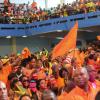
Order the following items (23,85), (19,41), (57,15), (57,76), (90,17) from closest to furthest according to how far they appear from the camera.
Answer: (23,85) < (57,76) < (90,17) < (57,15) < (19,41)

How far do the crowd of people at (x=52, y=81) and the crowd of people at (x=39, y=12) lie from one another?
13628 mm

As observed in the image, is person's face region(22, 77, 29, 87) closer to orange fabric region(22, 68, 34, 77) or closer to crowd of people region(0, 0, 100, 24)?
orange fabric region(22, 68, 34, 77)

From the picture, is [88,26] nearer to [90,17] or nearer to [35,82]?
[90,17]

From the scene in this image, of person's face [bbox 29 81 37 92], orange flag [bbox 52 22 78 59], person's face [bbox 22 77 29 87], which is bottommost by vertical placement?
person's face [bbox 29 81 37 92]

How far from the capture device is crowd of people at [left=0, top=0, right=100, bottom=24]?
22.6 meters

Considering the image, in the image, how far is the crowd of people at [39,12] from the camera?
22578mm

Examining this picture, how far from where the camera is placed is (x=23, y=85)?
20.4ft

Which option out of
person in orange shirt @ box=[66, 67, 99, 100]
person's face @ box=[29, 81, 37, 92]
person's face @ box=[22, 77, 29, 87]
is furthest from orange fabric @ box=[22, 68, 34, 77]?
person in orange shirt @ box=[66, 67, 99, 100]

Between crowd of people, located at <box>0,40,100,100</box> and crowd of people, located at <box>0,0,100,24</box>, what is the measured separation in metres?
13.6

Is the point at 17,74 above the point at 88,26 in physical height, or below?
above

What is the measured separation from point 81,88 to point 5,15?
19187 mm

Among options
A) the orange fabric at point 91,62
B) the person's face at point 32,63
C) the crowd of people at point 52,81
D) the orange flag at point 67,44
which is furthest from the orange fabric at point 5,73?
the orange fabric at point 91,62

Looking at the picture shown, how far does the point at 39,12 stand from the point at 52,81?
1883cm

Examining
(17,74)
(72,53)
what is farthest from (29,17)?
(17,74)
